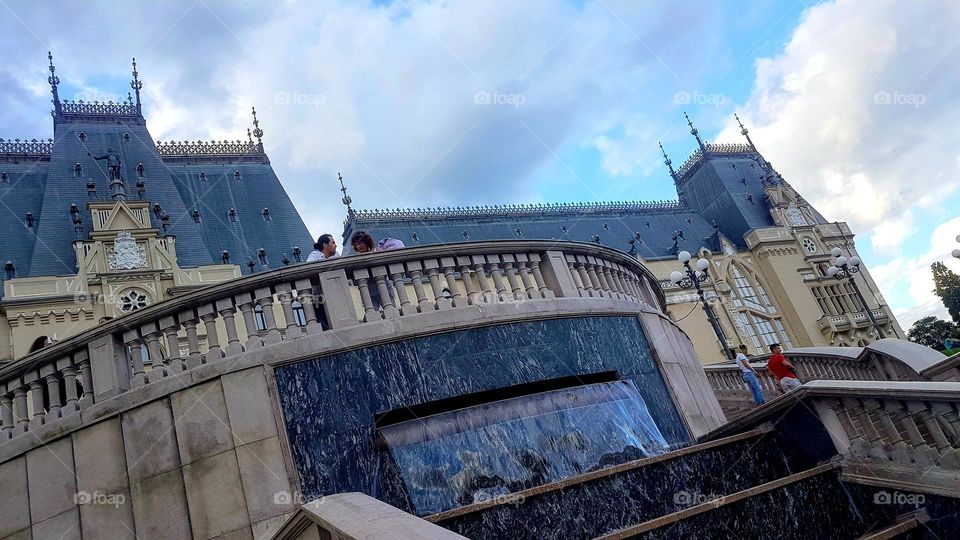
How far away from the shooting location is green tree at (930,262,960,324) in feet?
162

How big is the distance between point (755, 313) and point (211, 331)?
152 feet

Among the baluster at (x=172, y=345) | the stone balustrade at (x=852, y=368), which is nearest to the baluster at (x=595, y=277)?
the stone balustrade at (x=852, y=368)

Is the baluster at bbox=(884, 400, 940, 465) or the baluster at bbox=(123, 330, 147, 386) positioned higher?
the baluster at bbox=(123, 330, 147, 386)

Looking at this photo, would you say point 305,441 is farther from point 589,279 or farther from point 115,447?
point 589,279

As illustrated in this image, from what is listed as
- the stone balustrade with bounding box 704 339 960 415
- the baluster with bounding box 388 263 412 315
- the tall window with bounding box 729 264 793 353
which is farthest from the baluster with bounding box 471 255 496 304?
the tall window with bounding box 729 264 793 353

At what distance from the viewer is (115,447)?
21.5ft

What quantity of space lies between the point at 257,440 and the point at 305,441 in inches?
18.5

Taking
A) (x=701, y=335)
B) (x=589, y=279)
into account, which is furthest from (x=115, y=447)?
(x=701, y=335)

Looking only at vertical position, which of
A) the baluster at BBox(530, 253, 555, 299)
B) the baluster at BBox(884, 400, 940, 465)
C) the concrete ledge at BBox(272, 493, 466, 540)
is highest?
the baluster at BBox(530, 253, 555, 299)

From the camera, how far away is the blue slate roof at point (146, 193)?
30312 millimetres

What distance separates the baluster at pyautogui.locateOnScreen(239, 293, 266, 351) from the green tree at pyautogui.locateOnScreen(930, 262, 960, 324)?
5727 centimetres

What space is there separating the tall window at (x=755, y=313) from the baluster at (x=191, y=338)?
144 ft

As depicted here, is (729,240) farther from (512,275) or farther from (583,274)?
(512,275)

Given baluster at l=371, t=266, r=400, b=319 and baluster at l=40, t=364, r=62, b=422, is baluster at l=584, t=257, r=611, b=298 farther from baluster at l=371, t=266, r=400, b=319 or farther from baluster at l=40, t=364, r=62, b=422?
baluster at l=40, t=364, r=62, b=422
